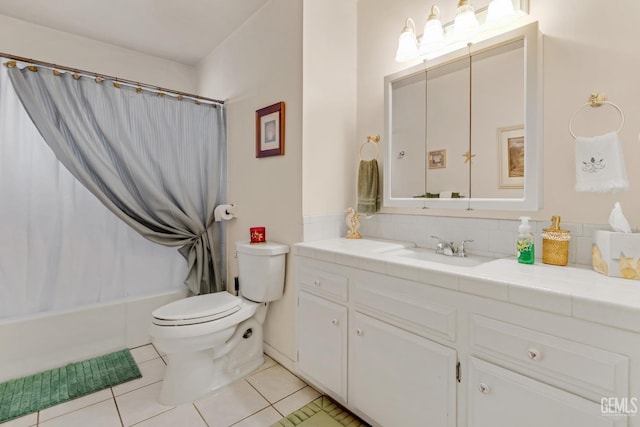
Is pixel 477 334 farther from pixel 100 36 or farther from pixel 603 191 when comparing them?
pixel 100 36

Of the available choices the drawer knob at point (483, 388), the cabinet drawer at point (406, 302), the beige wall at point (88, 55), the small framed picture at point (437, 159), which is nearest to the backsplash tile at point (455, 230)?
the small framed picture at point (437, 159)

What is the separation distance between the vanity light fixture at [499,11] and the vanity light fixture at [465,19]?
7 cm

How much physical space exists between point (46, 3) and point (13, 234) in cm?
154

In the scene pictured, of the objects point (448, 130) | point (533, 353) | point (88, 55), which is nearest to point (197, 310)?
point (533, 353)

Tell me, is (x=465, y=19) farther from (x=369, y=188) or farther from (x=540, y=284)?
(x=540, y=284)

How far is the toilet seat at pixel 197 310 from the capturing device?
159 cm

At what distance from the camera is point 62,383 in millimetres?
1771

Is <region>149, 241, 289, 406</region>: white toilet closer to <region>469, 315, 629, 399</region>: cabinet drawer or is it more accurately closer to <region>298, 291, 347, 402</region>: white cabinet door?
<region>298, 291, 347, 402</region>: white cabinet door

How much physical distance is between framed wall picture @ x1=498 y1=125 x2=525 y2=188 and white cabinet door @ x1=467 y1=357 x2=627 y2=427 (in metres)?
0.80

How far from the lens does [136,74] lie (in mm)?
2648

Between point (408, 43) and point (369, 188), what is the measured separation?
0.83m

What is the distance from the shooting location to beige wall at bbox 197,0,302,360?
185 cm

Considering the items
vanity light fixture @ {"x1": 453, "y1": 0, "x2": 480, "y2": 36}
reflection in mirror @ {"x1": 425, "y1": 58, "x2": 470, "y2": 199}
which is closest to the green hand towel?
reflection in mirror @ {"x1": 425, "y1": 58, "x2": 470, "y2": 199}

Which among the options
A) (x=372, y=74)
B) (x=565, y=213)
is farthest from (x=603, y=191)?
(x=372, y=74)
